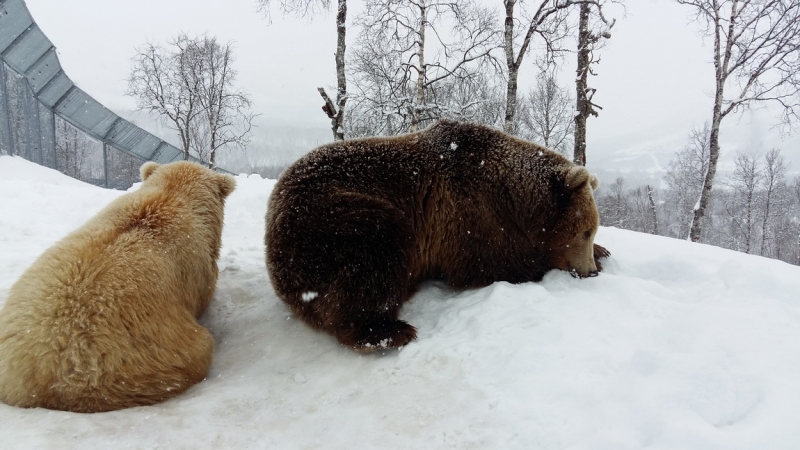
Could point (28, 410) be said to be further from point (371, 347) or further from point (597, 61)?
point (597, 61)

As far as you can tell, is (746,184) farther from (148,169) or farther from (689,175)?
(148,169)

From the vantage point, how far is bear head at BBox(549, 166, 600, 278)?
432 cm

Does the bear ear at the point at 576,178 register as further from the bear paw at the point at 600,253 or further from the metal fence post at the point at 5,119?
the metal fence post at the point at 5,119

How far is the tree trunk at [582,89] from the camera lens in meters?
12.2

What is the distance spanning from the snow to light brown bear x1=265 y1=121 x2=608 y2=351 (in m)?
0.26

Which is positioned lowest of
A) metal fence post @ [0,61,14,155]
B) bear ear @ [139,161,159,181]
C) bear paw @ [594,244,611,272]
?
bear paw @ [594,244,611,272]

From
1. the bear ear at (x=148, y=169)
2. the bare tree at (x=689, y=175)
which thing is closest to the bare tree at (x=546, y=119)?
the bare tree at (x=689, y=175)

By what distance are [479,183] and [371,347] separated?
1.87 m

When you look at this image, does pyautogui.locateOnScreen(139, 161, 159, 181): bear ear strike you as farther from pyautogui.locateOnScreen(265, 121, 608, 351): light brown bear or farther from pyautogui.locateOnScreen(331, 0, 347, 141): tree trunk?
pyautogui.locateOnScreen(331, 0, 347, 141): tree trunk

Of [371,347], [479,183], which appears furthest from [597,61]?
[371,347]

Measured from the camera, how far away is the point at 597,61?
12.1 metres

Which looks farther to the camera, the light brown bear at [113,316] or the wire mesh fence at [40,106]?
the wire mesh fence at [40,106]

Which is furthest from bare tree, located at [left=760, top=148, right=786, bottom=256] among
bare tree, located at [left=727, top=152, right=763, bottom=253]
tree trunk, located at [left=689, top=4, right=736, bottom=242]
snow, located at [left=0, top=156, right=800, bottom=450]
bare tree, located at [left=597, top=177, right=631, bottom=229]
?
snow, located at [left=0, top=156, right=800, bottom=450]

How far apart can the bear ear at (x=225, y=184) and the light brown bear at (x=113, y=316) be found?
0.59 metres
